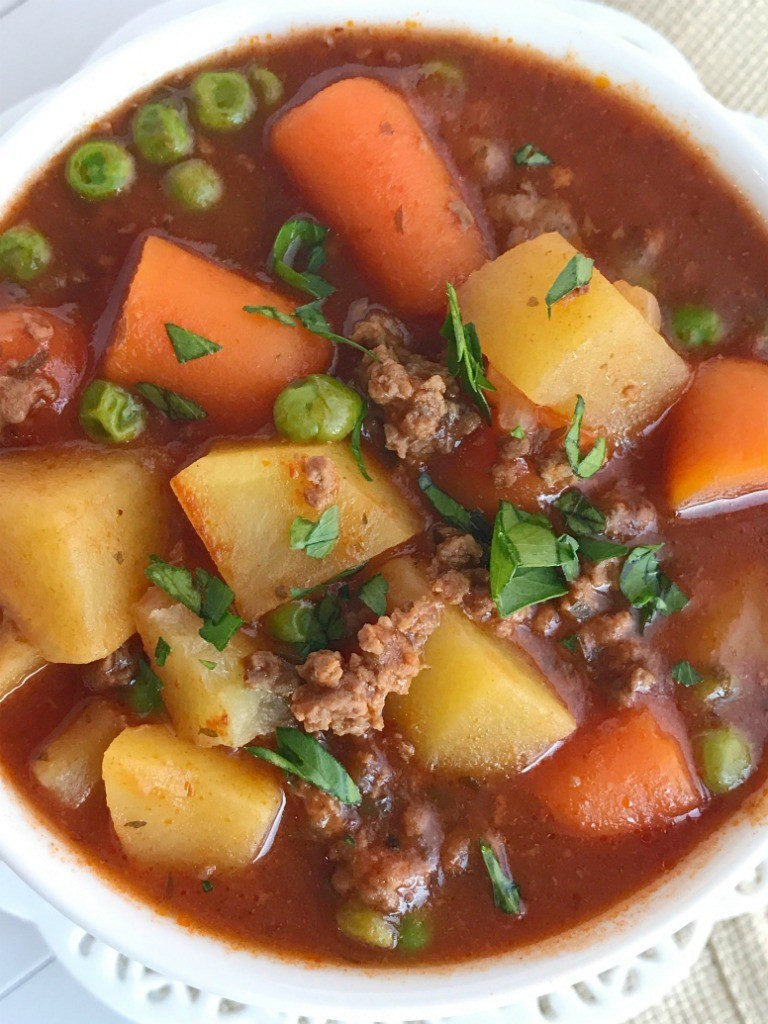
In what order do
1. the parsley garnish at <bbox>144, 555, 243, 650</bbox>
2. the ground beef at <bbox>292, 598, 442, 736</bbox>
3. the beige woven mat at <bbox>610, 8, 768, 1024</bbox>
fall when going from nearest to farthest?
1. the ground beef at <bbox>292, 598, 442, 736</bbox>
2. the parsley garnish at <bbox>144, 555, 243, 650</bbox>
3. the beige woven mat at <bbox>610, 8, 768, 1024</bbox>

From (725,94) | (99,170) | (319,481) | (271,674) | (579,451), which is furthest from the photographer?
(725,94)

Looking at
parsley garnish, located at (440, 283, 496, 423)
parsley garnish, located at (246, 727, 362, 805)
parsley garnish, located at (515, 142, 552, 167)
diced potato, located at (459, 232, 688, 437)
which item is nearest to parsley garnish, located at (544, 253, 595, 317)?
diced potato, located at (459, 232, 688, 437)

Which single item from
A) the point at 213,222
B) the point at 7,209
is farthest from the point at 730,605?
the point at 7,209

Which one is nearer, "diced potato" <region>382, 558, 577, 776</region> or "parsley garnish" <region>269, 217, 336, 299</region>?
"diced potato" <region>382, 558, 577, 776</region>

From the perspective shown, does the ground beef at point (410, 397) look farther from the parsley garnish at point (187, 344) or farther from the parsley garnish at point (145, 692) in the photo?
the parsley garnish at point (145, 692)

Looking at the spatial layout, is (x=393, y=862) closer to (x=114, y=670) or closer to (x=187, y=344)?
(x=114, y=670)

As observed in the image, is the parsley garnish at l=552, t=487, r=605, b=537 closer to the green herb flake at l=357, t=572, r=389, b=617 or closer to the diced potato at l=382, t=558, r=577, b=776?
the diced potato at l=382, t=558, r=577, b=776

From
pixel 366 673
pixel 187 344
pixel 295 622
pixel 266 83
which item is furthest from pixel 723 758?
pixel 266 83
